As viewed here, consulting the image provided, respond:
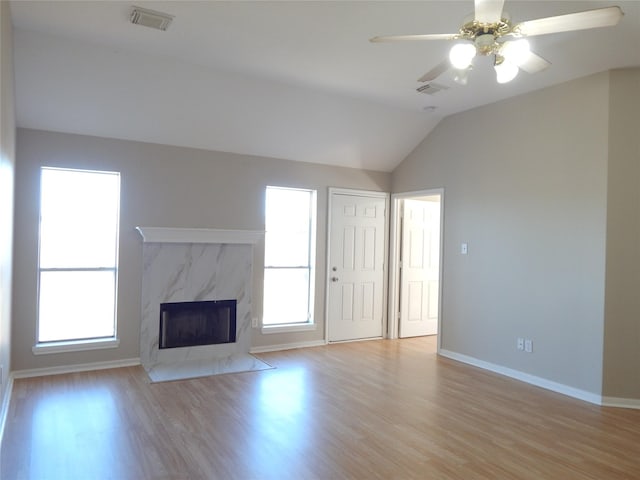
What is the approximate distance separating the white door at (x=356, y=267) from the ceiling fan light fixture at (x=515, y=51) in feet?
12.2

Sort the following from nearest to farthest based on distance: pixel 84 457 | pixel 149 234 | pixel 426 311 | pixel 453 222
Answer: pixel 84 457, pixel 149 234, pixel 453 222, pixel 426 311

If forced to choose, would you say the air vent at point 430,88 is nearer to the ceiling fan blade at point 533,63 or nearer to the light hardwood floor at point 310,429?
the ceiling fan blade at point 533,63

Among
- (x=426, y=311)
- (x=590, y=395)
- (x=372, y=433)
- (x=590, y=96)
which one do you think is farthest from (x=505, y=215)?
(x=372, y=433)

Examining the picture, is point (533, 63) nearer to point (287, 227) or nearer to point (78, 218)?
point (287, 227)

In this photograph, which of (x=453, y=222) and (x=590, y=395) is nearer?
(x=590, y=395)

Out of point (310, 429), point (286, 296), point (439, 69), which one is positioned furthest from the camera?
point (286, 296)

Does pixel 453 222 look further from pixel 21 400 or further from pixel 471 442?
pixel 21 400

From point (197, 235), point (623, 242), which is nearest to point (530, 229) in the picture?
point (623, 242)

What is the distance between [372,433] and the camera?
3299 mm

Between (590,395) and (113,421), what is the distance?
13.1ft

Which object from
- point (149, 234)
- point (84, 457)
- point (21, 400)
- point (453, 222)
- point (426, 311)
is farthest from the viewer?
point (426, 311)

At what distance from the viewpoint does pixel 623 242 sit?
13.1ft

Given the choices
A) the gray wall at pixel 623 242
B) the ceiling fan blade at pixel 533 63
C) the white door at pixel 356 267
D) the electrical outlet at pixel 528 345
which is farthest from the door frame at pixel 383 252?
the ceiling fan blade at pixel 533 63

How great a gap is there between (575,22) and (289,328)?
4518 millimetres
